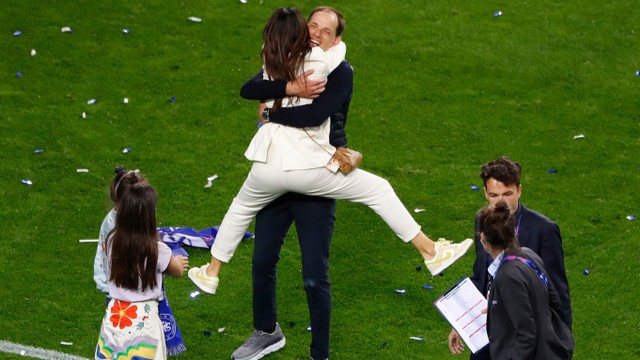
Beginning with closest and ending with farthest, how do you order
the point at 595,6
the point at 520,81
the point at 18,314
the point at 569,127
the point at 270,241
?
the point at 270,241 → the point at 18,314 → the point at 569,127 → the point at 520,81 → the point at 595,6

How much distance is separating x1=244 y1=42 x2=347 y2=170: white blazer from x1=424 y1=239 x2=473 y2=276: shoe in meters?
0.89

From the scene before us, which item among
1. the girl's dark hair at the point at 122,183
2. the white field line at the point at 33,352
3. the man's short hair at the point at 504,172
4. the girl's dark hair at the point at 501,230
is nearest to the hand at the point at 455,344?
the man's short hair at the point at 504,172

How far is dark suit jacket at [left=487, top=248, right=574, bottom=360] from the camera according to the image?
5266 millimetres

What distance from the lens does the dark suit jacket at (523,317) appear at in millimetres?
5266

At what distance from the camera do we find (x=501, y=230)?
540 cm

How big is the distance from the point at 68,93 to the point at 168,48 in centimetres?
123

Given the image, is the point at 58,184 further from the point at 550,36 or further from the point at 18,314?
the point at 550,36

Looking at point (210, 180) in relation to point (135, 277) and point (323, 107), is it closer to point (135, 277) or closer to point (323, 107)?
point (323, 107)

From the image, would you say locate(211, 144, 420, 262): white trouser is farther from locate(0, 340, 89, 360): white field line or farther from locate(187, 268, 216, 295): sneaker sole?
locate(0, 340, 89, 360): white field line

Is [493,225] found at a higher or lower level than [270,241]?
higher

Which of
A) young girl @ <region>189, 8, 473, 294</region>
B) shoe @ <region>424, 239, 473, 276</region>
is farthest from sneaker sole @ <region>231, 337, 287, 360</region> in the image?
shoe @ <region>424, 239, 473, 276</region>

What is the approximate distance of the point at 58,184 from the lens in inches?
373

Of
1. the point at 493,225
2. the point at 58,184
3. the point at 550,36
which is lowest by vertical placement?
the point at 58,184

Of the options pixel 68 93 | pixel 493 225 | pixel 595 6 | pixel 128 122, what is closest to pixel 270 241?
pixel 493 225
